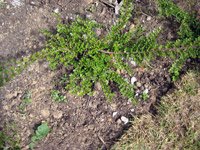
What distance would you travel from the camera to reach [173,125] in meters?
2.82

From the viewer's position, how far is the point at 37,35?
9.79 ft

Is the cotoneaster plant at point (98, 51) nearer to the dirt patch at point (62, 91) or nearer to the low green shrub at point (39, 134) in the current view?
the dirt patch at point (62, 91)

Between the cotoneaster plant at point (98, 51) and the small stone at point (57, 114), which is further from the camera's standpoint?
the small stone at point (57, 114)

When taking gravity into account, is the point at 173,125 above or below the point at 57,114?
below

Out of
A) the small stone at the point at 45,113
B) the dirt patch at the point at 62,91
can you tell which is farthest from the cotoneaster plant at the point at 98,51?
the small stone at the point at 45,113

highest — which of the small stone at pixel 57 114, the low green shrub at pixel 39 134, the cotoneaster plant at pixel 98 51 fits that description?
the cotoneaster plant at pixel 98 51

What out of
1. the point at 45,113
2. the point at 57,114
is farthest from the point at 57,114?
the point at 45,113

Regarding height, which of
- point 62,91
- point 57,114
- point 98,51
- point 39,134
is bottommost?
point 39,134

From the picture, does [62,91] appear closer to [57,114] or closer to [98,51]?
[57,114]

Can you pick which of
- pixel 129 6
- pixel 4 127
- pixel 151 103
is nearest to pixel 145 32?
pixel 129 6

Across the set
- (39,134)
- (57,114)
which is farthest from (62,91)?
(39,134)

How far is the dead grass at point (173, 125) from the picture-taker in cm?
278

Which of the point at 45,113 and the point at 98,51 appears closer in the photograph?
the point at 98,51

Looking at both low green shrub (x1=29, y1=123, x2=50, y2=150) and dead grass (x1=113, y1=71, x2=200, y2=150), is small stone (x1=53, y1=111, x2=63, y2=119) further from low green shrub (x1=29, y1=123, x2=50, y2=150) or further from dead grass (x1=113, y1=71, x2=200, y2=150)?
dead grass (x1=113, y1=71, x2=200, y2=150)
